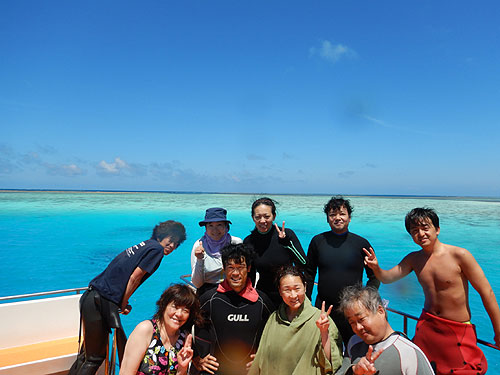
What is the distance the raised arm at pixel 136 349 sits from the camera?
198 cm

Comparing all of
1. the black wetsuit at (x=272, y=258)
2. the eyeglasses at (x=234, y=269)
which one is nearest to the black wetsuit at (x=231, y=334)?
the eyeglasses at (x=234, y=269)

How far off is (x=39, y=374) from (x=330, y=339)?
242 centimetres

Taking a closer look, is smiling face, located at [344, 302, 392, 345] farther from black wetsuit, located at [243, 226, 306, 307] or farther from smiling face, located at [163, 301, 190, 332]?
smiling face, located at [163, 301, 190, 332]

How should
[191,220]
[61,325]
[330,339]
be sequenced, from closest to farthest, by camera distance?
[330,339] < [61,325] < [191,220]

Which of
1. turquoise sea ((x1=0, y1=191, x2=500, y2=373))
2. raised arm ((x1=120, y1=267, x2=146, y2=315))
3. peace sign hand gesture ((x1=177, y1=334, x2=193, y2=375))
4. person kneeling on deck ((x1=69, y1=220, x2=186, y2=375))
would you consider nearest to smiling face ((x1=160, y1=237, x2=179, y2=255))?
person kneeling on deck ((x1=69, y1=220, x2=186, y2=375))

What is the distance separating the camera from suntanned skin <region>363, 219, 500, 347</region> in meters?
2.11

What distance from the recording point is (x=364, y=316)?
1802 millimetres

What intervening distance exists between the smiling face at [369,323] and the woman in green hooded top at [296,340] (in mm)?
195

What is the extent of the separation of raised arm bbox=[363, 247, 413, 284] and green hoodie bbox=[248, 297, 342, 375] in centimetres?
72

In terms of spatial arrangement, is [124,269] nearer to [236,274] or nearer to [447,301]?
[236,274]

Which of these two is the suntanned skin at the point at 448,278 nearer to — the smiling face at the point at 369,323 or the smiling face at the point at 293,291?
the smiling face at the point at 369,323

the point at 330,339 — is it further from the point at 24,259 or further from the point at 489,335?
the point at 24,259

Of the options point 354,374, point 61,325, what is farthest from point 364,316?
point 61,325

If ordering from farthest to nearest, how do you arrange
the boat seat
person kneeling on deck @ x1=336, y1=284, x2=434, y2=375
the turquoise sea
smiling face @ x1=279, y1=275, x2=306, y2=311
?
the turquoise sea, the boat seat, smiling face @ x1=279, y1=275, x2=306, y2=311, person kneeling on deck @ x1=336, y1=284, x2=434, y2=375
